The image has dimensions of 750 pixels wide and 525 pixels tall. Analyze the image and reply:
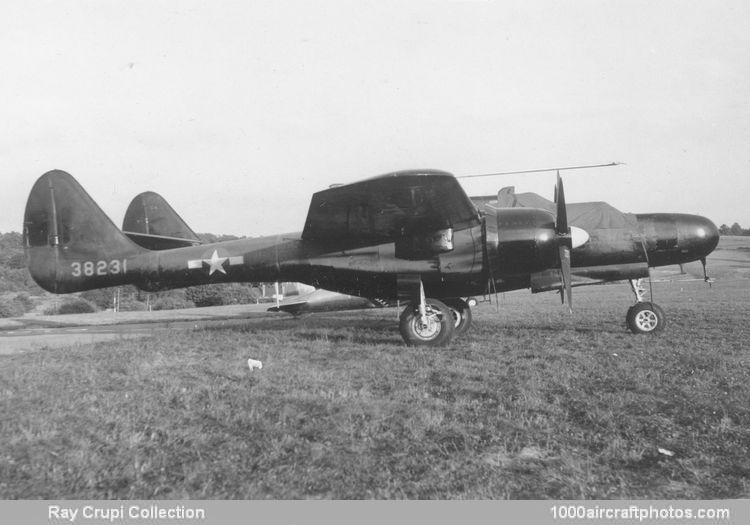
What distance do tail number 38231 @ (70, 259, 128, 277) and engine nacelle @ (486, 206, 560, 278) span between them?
6.94 metres

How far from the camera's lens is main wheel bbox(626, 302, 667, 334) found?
9130 mm

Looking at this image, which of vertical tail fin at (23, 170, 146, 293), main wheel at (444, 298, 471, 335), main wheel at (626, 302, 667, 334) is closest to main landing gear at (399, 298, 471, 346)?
main wheel at (444, 298, 471, 335)

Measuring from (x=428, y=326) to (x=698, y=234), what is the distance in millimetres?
5249

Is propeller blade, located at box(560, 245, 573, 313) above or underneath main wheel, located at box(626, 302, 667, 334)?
above

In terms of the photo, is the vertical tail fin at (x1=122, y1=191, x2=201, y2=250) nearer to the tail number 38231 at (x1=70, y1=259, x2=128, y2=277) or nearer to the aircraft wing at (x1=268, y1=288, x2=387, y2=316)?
the tail number 38231 at (x1=70, y1=259, x2=128, y2=277)

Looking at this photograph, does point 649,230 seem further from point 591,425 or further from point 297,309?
→ point 297,309

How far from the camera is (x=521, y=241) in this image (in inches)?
329

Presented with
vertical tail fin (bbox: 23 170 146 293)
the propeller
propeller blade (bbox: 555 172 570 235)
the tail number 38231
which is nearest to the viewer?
propeller blade (bbox: 555 172 570 235)

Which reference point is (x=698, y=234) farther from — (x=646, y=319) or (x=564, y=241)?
(x=564, y=241)
